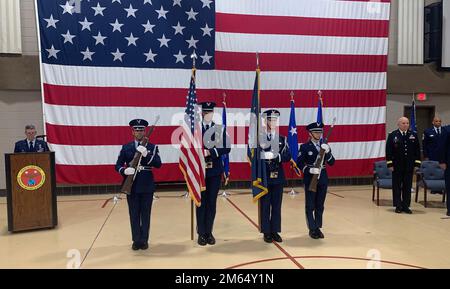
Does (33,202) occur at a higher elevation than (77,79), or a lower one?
lower

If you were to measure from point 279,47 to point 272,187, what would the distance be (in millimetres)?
4545

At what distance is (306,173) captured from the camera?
4.79 meters

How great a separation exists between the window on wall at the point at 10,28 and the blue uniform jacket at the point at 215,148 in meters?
5.19

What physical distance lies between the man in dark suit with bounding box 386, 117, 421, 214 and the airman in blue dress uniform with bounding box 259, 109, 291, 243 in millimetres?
2489

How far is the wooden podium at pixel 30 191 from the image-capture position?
5113 mm

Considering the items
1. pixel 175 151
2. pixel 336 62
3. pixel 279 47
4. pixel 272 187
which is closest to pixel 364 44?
pixel 336 62

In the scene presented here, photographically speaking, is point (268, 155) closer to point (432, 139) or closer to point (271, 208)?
point (271, 208)

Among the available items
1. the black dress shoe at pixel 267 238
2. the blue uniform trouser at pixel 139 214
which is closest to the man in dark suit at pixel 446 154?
the black dress shoe at pixel 267 238

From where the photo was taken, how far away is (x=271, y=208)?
4668mm

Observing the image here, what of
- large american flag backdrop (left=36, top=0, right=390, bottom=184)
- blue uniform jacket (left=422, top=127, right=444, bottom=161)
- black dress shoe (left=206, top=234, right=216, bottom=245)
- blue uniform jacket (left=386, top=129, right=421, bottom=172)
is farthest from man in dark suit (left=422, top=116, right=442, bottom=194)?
black dress shoe (left=206, top=234, right=216, bottom=245)

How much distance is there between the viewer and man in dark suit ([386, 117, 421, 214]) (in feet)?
20.3

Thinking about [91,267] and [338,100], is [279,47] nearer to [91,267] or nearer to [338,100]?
[338,100]
